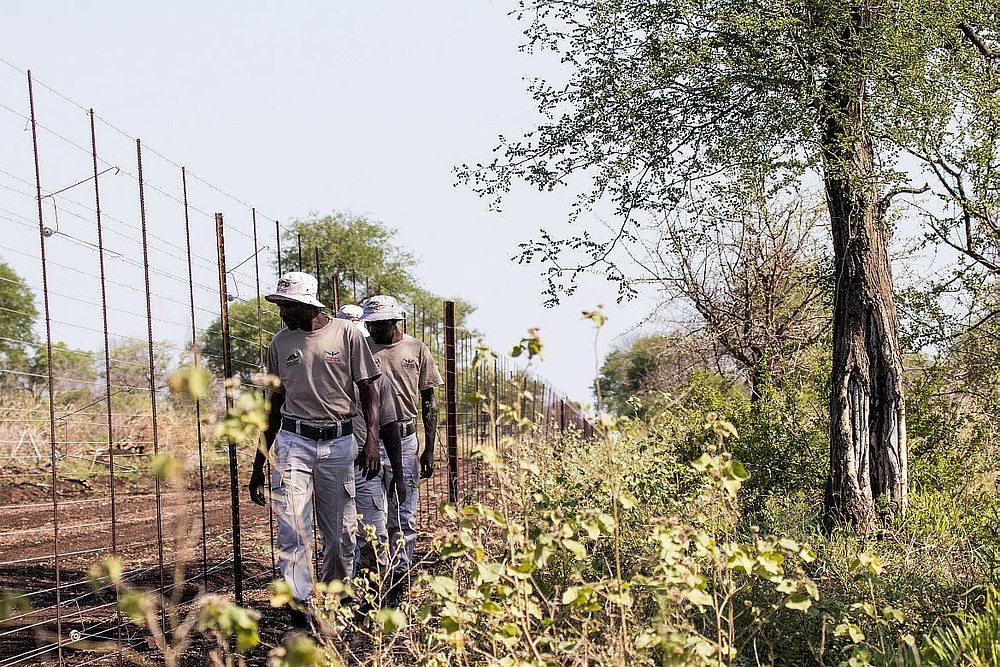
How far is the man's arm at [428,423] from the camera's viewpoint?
8141 mm

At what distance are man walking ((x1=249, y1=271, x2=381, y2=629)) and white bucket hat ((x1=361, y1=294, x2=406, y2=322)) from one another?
923 millimetres

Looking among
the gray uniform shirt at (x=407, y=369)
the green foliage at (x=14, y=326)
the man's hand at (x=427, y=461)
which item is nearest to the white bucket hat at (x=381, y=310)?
the gray uniform shirt at (x=407, y=369)

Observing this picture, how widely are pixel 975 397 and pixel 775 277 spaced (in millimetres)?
8412

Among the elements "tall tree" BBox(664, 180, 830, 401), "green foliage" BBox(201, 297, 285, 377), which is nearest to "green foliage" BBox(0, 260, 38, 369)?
"green foliage" BBox(201, 297, 285, 377)

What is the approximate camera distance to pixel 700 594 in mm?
3615

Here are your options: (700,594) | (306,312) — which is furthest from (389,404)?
(700,594)

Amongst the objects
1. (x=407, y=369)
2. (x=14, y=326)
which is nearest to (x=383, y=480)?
(x=407, y=369)

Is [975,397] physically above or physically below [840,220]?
below

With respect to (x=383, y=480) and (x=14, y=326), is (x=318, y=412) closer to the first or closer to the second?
(x=383, y=480)

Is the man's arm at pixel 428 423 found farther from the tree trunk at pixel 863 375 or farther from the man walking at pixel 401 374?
the tree trunk at pixel 863 375

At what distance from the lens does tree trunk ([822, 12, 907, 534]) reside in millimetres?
9078

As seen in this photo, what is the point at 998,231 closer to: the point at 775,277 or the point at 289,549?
the point at 289,549

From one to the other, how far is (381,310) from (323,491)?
156cm

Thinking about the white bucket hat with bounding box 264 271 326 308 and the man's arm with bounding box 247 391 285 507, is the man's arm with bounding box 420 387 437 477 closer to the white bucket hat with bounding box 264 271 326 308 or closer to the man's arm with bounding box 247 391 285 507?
the man's arm with bounding box 247 391 285 507
